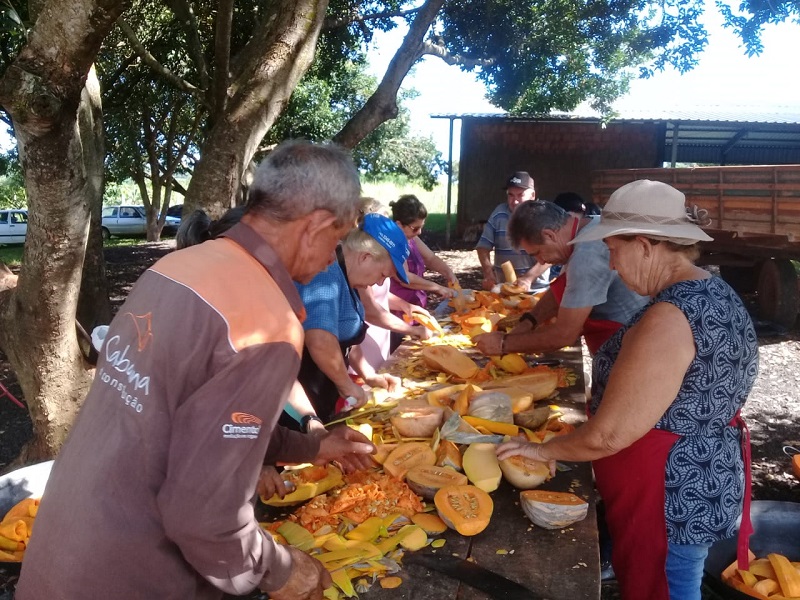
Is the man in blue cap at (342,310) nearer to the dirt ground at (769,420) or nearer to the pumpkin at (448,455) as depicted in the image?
the pumpkin at (448,455)

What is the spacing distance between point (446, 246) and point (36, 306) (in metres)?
14.2

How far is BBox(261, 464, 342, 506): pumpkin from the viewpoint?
7.47ft

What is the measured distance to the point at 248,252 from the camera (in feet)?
5.05

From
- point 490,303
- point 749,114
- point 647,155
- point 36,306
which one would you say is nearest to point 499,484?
point 36,306

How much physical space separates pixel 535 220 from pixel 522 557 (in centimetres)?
220

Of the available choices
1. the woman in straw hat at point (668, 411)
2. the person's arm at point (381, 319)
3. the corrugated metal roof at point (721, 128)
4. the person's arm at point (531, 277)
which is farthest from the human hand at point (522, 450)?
the corrugated metal roof at point (721, 128)

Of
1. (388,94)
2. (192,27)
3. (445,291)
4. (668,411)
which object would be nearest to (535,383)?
(668,411)

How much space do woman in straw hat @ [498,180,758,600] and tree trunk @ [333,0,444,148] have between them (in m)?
4.81

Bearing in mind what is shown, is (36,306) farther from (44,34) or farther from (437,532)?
(437,532)

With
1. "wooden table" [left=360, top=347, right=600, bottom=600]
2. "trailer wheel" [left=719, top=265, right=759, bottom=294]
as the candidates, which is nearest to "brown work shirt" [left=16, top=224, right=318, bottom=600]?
"wooden table" [left=360, top=347, right=600, bottom=600]

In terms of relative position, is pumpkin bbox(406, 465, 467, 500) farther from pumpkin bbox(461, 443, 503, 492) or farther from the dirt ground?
the dirt ground

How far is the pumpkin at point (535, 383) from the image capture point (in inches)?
130

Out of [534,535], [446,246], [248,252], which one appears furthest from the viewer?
[446,246]

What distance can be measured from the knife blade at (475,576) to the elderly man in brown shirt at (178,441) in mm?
513
